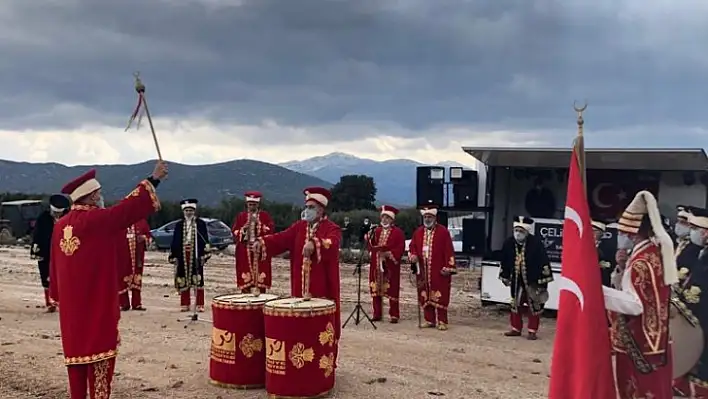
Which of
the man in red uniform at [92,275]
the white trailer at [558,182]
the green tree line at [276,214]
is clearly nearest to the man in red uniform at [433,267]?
the white trailer at [558,182]

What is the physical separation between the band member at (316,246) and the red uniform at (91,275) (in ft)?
7.79

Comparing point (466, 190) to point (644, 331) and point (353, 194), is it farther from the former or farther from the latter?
point (353, 194)

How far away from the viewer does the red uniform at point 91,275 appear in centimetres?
590

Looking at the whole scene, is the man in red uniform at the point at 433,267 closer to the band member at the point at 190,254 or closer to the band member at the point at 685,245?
the band member at the point at 190,254

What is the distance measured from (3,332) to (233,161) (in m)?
133

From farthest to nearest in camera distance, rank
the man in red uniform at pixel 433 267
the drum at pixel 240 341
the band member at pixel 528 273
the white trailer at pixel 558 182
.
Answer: the white trailer at pixel 558 182
the man in red uniform at pixel 433 267
the band member at pixel 528 273
the drum at pixel 240 341

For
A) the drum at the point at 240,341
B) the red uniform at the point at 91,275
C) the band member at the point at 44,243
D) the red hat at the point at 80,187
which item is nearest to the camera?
the red uniform at the point at 91,275

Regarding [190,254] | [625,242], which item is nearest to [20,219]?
[190,254]

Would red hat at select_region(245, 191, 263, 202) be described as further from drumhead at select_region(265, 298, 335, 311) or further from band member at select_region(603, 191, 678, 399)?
band member at select_region(603, 191, 678, 399)

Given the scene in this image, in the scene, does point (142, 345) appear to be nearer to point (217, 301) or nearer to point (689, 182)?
point (217, 301)

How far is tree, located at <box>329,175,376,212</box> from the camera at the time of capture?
137 ft

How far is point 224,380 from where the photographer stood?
25.5 ft

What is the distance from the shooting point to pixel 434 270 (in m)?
12.2

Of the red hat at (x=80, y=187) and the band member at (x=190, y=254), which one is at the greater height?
the red hat at (x=80, y=187)
